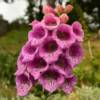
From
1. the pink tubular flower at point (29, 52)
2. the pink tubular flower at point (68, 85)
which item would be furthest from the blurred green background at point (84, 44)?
the pink tubular flower at point (29, 52)

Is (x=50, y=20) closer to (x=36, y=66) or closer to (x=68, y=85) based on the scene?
(x=36, y=66)

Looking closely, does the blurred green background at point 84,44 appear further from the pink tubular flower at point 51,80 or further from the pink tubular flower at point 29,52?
the pink tubular flower at point 29,52

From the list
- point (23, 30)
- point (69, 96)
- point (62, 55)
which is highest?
point (62, 55)

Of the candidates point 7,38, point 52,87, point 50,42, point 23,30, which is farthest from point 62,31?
point 23,30

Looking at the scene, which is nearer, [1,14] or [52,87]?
[52,87]

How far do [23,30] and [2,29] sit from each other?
848 mm

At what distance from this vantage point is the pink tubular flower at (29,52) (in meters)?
3.76

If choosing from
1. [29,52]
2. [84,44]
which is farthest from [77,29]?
[84,44]

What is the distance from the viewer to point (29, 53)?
3.78m

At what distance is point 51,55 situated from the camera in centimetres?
375

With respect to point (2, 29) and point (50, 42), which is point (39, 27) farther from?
point (2, 29)

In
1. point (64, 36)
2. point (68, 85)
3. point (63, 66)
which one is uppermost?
point (64, 36)

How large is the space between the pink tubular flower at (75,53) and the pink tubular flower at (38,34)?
0.19 metres

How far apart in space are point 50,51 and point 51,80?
189 mm
